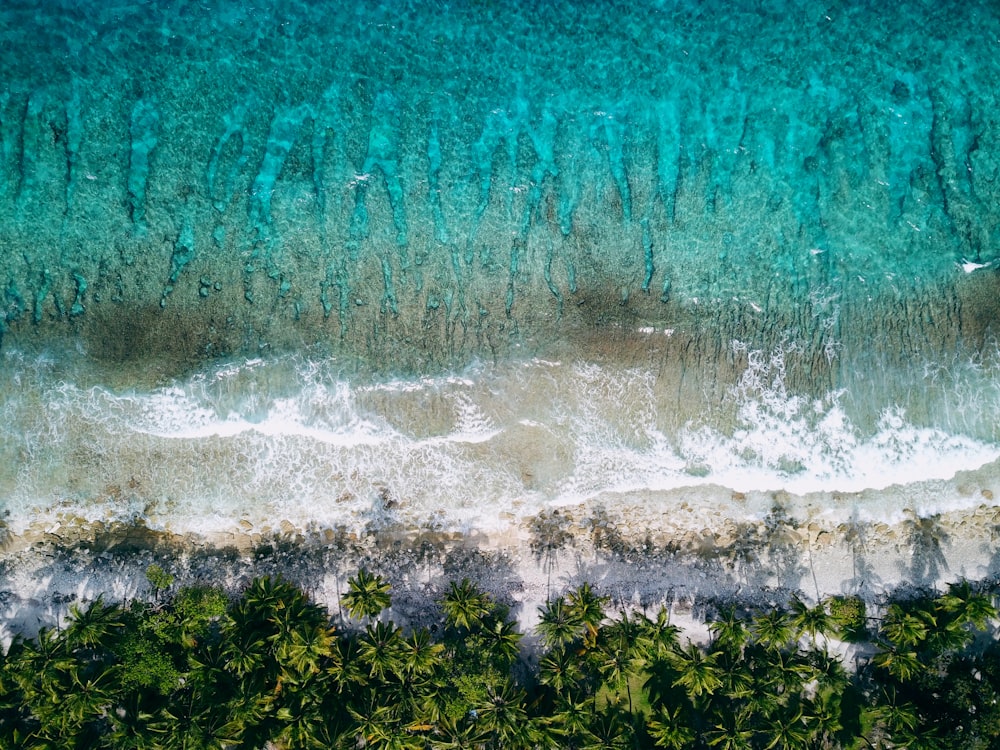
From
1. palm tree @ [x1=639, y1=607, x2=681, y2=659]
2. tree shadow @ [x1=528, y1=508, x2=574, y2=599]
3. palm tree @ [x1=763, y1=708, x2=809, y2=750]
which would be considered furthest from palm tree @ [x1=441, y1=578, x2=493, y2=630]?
palm tree @ [x1=763, y1=708, x2=809, y2=750]

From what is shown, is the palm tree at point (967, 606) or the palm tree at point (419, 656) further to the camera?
the palm tree at point (967, 606)

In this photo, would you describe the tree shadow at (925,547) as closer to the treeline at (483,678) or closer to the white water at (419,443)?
the white water at (419,443)

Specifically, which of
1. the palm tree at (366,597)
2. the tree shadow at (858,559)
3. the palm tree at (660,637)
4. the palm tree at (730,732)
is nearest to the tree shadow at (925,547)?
the tree shadow at (858,559)

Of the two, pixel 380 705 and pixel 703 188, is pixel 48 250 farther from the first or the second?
pixel 703 188

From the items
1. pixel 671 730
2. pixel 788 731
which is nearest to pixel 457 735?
pixel 671 730

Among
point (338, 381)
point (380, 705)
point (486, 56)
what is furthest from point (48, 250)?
point (380, 705)

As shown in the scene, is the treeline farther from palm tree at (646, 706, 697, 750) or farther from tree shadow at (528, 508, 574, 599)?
tree shadow at (528, 508, 574, 599)
